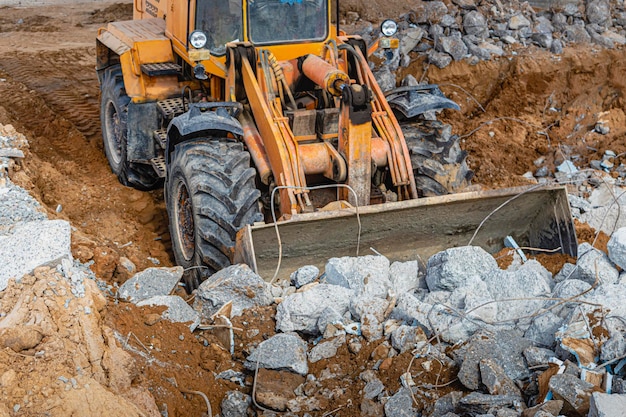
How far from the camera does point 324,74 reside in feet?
22.4

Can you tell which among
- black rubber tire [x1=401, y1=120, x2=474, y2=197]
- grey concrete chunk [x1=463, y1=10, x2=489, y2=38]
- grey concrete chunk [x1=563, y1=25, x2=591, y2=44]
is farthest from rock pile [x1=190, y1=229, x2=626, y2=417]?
grey concrete chunk [x1=563, y1=25, x2=591, y2=44]

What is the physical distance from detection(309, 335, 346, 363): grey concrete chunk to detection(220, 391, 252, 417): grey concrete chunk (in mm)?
557

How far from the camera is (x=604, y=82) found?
12.7 meters

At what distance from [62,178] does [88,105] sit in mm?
2927

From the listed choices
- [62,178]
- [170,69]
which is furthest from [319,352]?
[62,178]

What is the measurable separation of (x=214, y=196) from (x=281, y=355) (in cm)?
181

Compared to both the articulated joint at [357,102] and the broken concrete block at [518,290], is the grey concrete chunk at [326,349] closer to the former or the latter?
the broken concrete block at [518,290]

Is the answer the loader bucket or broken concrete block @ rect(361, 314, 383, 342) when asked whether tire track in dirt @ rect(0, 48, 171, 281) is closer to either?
the loader bucket

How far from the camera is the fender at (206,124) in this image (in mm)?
6754

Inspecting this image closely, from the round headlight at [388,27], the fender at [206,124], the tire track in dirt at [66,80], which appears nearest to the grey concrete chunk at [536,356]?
the fender at [206,124]

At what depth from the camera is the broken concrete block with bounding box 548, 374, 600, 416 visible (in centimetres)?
427

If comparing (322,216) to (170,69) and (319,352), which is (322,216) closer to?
(319,352)

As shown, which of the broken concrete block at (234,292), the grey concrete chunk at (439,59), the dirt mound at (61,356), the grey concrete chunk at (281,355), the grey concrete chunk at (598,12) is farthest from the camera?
the grey concrete chunk at (598,12)

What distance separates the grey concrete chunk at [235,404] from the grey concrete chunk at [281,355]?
0.89ft
